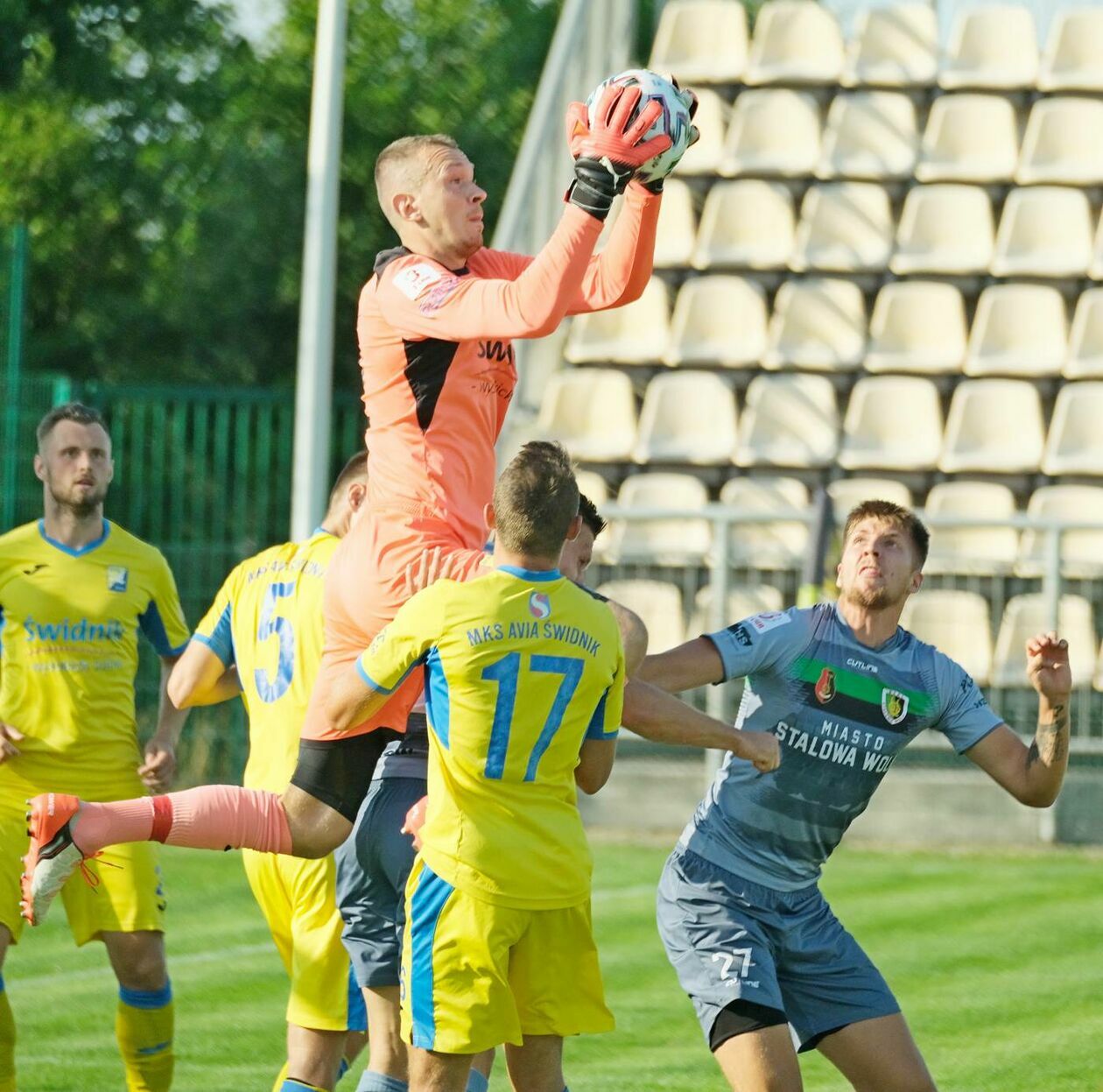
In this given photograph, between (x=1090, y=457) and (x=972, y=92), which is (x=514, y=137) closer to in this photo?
(x=972, y=92)

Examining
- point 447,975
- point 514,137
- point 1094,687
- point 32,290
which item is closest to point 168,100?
point 32,290

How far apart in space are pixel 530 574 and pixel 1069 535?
910 cm

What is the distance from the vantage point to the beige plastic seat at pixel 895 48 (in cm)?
1518

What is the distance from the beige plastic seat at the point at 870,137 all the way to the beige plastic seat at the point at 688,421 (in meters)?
2.10

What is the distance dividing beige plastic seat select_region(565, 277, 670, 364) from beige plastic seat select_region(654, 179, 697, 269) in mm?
244

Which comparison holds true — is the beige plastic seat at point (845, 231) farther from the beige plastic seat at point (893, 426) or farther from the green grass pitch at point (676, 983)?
the green grass pitch at point (676, 983)

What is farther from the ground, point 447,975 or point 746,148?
point 746,148

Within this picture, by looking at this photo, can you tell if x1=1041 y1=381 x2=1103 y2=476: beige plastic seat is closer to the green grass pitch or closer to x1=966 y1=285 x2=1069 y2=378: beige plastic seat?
x1=966 y1=285 x2=1069 y2=378: beige plastic seat

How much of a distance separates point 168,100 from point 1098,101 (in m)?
8.70

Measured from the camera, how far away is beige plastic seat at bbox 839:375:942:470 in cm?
1350

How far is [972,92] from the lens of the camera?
1503 centimetres

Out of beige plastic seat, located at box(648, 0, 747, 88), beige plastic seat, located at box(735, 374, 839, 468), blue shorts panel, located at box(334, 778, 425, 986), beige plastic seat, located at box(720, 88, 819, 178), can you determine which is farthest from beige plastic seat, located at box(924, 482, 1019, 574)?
blue shorts panel, located at box(334, 778, 425, 986)

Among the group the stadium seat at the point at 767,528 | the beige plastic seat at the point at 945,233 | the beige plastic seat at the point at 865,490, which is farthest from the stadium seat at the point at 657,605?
the beige plastic seat at the point at 945,233

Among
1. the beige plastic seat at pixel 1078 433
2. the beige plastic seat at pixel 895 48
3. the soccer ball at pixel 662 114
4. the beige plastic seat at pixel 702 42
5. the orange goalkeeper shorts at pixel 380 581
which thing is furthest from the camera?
the beige plastic seat at pixel 702 42
